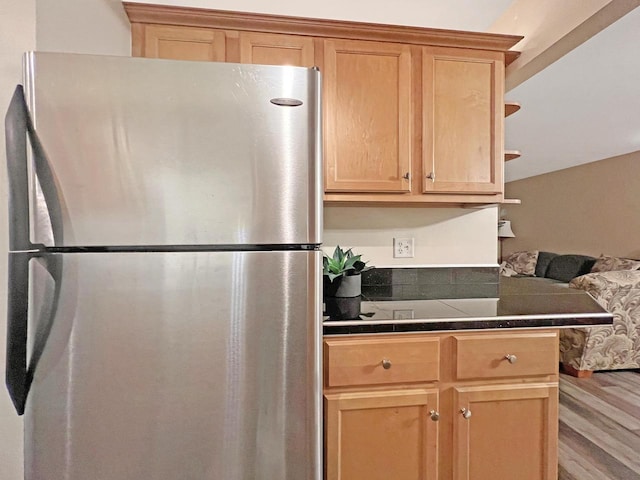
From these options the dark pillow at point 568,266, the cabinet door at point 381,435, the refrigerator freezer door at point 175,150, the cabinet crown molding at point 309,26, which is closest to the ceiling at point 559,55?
the cabinet crown molding at point 309,26

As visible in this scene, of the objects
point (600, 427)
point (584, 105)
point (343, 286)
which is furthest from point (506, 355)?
point (584, 105)

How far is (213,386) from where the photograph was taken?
101cm

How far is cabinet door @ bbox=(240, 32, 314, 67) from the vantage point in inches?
68.4

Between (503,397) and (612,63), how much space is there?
2.78 m

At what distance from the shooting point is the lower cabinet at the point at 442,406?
138 cm

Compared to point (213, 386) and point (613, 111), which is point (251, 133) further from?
point (613, 111)

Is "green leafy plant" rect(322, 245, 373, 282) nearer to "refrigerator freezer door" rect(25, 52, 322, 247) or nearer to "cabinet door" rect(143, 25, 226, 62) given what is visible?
"refrigerator freezer door" rect(25, 52, 322, 247)

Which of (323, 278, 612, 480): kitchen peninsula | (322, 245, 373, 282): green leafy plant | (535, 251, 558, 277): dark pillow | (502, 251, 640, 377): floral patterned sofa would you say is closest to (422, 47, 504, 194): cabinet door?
(322, 245, 373, 282): green leafy plant

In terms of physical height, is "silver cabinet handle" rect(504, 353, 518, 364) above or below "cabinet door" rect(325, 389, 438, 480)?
above

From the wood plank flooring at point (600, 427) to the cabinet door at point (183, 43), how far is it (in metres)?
2.69

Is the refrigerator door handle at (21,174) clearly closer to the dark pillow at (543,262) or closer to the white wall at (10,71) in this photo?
the white wall at (10,71)

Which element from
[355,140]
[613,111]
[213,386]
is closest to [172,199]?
[213,386]

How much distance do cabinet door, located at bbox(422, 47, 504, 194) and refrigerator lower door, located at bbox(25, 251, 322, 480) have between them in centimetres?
109

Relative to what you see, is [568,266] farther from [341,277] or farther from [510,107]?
[341,277]
